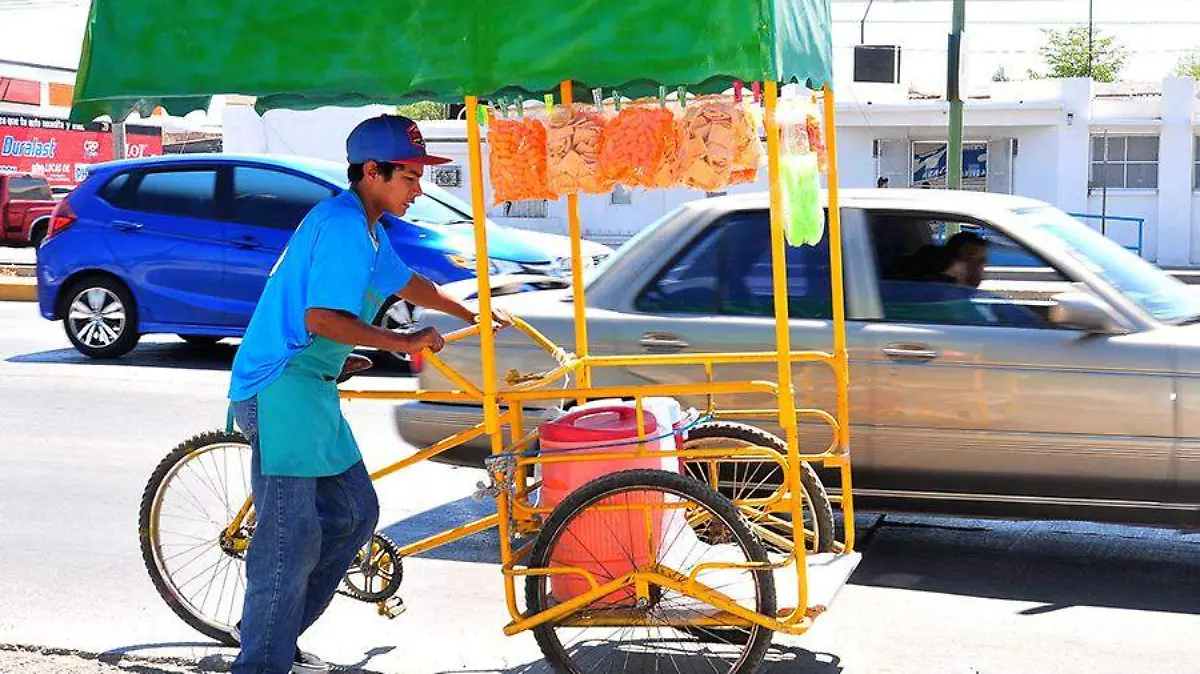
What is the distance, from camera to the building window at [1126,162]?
99.1 ft

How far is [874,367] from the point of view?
6.31 m

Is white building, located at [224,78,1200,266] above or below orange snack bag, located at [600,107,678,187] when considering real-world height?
below

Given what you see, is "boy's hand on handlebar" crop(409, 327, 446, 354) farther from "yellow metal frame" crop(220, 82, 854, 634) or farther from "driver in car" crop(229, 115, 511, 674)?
"yellow metal frame" crop(220, 82, 854, 634)

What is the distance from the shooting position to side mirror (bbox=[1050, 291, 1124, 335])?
607cm

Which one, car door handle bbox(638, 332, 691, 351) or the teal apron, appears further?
car door handle bbox(638, 332, 691, 351)

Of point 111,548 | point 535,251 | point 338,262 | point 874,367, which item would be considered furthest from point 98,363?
point 338,262

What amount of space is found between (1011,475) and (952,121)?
10323 mm

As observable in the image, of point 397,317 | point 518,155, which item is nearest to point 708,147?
point 518,155

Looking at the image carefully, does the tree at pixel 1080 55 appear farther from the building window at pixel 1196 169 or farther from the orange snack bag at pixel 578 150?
the orange snack bag at pixel 578 150

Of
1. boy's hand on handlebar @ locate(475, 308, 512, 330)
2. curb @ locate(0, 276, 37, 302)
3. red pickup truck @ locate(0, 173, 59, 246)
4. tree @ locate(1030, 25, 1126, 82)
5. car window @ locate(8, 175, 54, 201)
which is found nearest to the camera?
boy's hand on handlebar @ locate(475, 308, 512, 330)

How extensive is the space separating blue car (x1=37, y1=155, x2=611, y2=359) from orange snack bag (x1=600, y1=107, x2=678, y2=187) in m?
6.98

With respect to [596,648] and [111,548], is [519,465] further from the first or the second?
[111,548]

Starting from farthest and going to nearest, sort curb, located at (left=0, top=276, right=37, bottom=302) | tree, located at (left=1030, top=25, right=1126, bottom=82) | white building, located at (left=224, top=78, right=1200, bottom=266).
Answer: tree, located at (left=1030, top=25, right=1126, bottom=82)
white building, located at (left=224, top=78, right=1200, bottom=266)
curb, located at (left=0, top=276, right=37, bottom=302)

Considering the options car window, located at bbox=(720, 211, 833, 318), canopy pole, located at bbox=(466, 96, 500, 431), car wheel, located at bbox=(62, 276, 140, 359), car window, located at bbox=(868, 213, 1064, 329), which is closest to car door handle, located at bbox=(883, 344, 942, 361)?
car window, located at bbox=(868, 213, 1064, 329)
